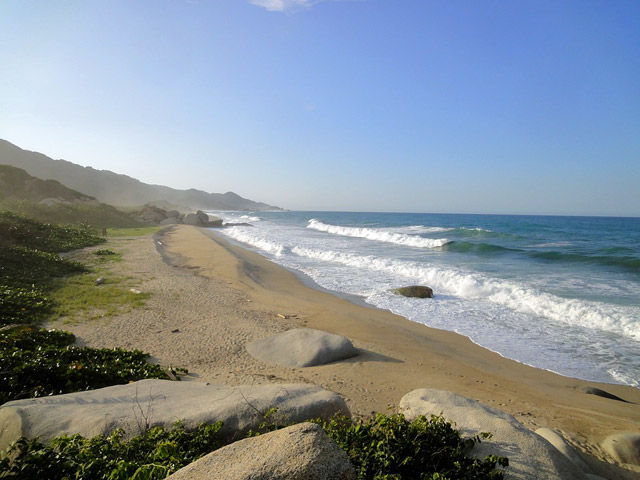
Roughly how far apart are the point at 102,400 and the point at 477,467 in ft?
13.3

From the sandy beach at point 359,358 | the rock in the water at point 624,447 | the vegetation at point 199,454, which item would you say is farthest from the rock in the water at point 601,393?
the vegetation at point 199,454

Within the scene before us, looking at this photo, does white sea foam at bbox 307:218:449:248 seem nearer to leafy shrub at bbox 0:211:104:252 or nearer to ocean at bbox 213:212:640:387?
ocean at bbox 213:212:640:387

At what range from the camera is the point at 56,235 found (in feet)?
59.2

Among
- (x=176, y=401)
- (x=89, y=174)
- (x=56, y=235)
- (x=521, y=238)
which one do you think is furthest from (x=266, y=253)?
(x=89, y=174)

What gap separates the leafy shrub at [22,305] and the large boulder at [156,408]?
5.22 metres

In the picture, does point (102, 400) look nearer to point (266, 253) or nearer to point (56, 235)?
point (56, 235)

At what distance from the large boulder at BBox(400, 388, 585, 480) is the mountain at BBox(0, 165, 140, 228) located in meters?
31.7

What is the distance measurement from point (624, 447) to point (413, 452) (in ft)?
11.1

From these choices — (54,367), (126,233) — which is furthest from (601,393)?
(126,233)

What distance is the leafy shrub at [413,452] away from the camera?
281 cm

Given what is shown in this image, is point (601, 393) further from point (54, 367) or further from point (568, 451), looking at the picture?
point (54, 367)

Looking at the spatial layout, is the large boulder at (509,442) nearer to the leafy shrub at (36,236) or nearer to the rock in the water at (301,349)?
the rock in the water at (301,349)

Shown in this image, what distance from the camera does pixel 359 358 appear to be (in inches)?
271

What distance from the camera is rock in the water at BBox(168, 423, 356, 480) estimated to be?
2.00 m
